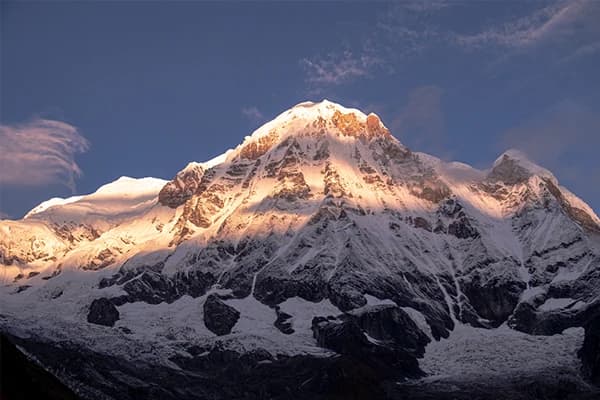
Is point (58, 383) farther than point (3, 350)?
Yes

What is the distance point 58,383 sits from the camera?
172 m

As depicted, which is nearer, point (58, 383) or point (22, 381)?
point (22, 381)

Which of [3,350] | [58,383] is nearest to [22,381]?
[3,350]

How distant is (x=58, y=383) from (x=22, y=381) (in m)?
40.6

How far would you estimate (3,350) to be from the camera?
137000mm

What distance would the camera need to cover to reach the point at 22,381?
13238 cm

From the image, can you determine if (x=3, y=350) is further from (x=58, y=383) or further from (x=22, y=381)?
(x=58, y=383)

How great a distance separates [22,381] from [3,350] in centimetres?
641

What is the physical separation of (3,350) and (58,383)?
36501mm
